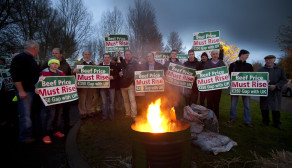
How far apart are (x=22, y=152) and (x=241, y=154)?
4869 mm

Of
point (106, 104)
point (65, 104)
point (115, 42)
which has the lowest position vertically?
point (106, 104)

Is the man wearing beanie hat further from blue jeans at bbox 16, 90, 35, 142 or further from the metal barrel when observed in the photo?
the metal barrel

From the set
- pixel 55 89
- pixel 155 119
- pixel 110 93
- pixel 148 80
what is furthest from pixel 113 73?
pixel 155 119

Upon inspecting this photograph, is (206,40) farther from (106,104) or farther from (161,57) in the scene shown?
(161,57)

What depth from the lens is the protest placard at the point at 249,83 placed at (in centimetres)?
541

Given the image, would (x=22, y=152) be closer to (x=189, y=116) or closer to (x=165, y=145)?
(x=165, y=145)

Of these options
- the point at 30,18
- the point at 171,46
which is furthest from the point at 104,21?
the point at 171,46

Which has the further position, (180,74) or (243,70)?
(180,74)

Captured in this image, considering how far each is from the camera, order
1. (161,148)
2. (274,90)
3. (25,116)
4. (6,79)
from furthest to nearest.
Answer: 1. (6,79)
2. (274,90)
3. (25,116)
4. (161,148)

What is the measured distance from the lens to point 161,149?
225 centimetres

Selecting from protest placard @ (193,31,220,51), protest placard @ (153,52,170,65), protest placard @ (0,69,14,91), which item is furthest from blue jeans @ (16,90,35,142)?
protest placard @ (153,52,170,65)

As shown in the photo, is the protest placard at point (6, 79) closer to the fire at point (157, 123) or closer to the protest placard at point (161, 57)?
the fire at point (157, 123)

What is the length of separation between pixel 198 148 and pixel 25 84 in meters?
4.53

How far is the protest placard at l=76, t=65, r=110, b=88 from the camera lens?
19.0 feet
